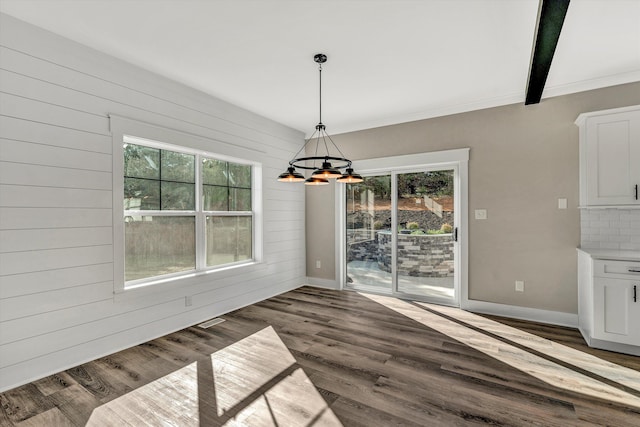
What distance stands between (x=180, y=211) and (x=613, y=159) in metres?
4.77

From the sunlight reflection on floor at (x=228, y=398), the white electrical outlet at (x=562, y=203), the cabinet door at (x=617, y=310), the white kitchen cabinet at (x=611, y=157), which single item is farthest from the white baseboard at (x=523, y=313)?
the sunlight reflection on floor at (x=228, y=398)

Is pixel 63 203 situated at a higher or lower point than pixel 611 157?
lower

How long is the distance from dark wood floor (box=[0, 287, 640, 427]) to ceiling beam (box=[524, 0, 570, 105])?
269 centimetres

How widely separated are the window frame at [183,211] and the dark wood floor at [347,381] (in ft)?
2.12

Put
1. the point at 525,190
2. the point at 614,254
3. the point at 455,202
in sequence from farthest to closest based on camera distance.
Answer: the point at 455,202
the point at 525,190
the point at 614,254

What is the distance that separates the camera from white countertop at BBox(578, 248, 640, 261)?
9.37 feet

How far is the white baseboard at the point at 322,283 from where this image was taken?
539cm

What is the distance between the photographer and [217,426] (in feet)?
6.42

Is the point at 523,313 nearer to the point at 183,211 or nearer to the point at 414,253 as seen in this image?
the point at 414,253

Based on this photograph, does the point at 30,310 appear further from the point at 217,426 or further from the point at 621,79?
the point at 621,79

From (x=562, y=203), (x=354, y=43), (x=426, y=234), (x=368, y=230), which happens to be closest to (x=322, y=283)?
(x=368, y=230)

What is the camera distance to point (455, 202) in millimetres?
4398

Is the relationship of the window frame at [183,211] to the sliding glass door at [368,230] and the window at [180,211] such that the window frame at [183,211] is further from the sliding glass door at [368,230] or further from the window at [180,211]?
the sliding glass door at [368,230]

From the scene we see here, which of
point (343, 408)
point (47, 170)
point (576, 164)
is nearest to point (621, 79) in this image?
point (576, 164)
